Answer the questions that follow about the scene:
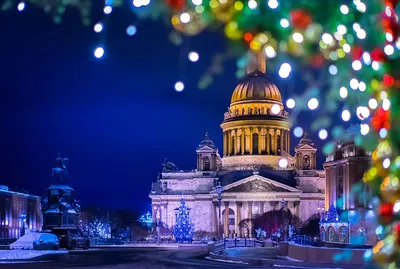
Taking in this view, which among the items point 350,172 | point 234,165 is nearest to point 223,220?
point 234,165

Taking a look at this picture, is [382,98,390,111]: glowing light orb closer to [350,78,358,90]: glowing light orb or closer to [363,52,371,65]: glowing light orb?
[363,52,371,65]: glowing light orb

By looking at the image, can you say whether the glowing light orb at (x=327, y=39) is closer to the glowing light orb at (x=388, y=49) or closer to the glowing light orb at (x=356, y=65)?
the glowing light orb at (x=356, y=65)

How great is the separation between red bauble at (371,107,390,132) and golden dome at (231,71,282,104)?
403 feet

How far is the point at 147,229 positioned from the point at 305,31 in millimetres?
122000

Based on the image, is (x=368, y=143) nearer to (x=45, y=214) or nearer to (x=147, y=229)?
(x=45, y=214)

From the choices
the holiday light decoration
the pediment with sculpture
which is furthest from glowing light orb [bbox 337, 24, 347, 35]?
the pediment with sculpture

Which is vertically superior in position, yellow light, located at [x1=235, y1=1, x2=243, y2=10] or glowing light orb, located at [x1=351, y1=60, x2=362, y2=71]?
yellow light, located at [x1=235, y1=1, x2=243, y2=10]

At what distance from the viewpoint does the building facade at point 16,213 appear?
305 feet

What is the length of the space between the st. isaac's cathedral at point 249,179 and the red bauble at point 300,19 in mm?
101963

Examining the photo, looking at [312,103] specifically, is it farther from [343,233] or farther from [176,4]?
[343,233]

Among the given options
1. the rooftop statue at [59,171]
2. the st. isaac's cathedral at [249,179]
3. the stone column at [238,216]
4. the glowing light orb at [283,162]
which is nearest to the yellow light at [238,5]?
the glowing light orb at [283,162]

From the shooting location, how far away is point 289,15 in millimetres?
5148

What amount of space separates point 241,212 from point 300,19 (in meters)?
110

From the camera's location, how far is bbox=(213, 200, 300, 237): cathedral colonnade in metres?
112
